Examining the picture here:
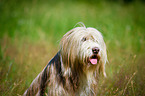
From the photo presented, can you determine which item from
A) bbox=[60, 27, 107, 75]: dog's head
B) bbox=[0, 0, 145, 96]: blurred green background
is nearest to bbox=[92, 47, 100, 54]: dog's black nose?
bbox=[60, 27, 107, 75]: dog's head

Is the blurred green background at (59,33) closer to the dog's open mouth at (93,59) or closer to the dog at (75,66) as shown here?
the dog at (75,66)

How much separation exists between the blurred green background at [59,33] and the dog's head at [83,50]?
0.89m

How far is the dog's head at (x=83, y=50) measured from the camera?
2.61m

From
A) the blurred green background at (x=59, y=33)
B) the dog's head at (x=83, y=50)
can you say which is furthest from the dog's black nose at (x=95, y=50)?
the blurred green background at (x=59, y=33)

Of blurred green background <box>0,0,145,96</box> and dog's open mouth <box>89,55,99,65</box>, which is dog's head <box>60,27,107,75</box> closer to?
dog's open mouth <box>89,55,99,65</box>

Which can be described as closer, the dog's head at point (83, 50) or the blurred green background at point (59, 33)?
the dog's head at point (83, 50)

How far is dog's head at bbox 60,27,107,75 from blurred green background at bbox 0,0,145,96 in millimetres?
894

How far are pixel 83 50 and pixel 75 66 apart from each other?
27 cm

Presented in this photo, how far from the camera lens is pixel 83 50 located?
266cm

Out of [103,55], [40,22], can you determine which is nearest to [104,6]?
[40,22]

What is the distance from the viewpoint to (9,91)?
3.13 meters

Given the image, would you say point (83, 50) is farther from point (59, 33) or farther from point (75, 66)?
point (59, 33)

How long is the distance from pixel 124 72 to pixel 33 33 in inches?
198

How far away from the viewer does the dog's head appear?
8.57 feet
